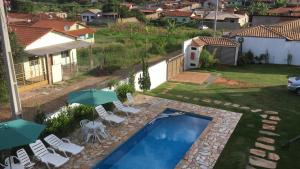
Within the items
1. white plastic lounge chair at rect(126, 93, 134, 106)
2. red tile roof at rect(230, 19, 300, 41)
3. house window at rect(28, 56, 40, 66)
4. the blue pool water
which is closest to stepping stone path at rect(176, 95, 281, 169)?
the blue pool water

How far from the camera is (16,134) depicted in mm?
9836

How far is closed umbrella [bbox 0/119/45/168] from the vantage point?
376 inches

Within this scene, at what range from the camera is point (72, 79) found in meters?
25.8

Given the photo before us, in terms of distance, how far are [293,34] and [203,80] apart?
12.5 metres

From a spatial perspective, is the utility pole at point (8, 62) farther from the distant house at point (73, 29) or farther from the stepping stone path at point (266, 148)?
the distant house at point (73, 29)

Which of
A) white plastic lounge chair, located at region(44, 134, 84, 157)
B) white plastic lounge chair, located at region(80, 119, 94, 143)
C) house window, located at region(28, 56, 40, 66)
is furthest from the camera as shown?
house window, located at region(28, 56, 40, 66)

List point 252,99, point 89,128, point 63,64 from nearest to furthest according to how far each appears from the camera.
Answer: point 89,128 → point 252,99 → point 63,64

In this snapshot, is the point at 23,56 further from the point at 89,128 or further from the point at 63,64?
the point at 89,128

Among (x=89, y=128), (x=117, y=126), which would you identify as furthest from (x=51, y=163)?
(x=117, y=126)

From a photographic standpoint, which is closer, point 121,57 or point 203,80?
point 203,80

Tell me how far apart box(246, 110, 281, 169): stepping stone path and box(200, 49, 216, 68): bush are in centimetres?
1316

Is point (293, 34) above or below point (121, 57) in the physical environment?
above

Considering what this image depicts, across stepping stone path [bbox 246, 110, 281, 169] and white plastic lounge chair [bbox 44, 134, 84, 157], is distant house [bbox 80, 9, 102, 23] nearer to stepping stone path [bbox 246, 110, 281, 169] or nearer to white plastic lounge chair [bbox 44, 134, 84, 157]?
stepping stone path [bbox 246, 110, 281, 169]

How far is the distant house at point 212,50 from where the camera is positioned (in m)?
29.8
